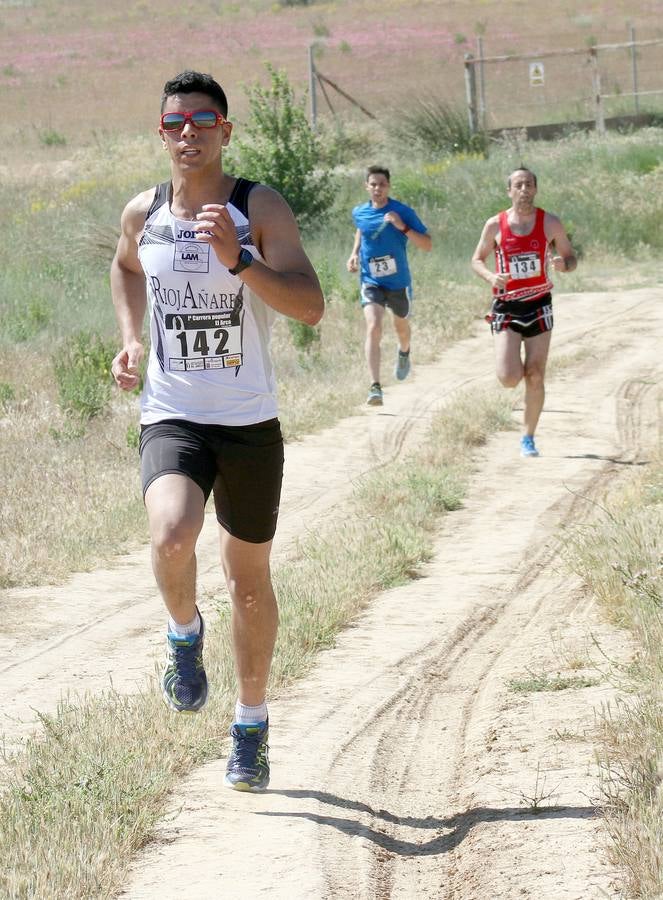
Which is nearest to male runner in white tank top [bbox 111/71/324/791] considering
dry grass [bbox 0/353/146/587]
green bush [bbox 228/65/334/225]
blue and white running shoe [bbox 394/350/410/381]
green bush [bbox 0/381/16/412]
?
dry grass [bbox 0/353/146/587]

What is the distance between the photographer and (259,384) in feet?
14.1

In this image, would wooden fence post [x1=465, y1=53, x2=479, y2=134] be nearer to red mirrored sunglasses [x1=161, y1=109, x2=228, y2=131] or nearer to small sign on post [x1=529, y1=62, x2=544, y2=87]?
small sign on post [x1=529, y1=62, x2=544, y2=87]

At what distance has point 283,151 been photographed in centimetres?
1980

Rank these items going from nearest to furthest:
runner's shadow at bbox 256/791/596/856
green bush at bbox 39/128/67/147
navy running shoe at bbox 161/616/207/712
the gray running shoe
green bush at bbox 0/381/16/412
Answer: runner's shadow at bbox 256/791/596/856 < navy running shoe at bbox 161/616/207/712 < green bush at bbox 0/381/16/412 < the gray running shoe < green bush at bbox 39/128/67/147

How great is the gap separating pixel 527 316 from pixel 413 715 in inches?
204

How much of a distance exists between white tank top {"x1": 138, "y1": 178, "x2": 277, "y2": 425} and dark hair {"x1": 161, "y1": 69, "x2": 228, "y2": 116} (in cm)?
26

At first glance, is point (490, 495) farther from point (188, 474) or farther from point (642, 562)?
point (188, 474)

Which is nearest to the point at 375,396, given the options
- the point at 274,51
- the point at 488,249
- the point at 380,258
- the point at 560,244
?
the point at 380,258

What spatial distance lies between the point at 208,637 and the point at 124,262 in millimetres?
2048

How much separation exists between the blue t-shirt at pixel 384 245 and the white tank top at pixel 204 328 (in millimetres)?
8114

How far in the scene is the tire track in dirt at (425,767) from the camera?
12.7ft

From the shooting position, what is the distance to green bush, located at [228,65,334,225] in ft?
63.2

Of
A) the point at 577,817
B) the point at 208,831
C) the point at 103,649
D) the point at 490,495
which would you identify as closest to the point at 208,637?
the point at 103,649

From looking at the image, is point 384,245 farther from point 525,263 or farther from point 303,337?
point 525,263
